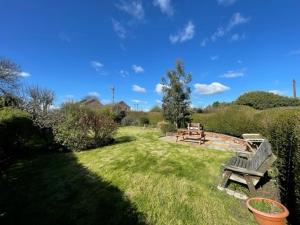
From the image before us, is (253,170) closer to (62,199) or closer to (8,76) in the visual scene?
(62,199)

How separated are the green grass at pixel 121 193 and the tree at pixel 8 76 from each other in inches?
595

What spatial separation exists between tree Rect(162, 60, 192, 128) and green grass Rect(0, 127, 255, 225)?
901 cm

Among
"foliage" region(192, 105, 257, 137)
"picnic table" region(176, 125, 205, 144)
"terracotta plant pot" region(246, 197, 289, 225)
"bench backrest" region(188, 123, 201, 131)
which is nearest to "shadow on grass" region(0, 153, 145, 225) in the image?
"terracotta plant pot" region(246, 197, 289, 225)

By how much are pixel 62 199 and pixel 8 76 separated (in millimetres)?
19719

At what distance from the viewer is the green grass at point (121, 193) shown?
357 cm

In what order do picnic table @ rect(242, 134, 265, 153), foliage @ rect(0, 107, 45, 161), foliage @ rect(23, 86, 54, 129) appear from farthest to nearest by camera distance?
A: foliage @ rect(23, 86, 54, 129), foliage @ rect(0, 107, 45, 161), picnic table @ rect(242, 134, 265, 153)

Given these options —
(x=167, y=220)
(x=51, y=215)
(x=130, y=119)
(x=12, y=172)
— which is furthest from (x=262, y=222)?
(x=130, y=119)

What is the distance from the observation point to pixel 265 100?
2341cm

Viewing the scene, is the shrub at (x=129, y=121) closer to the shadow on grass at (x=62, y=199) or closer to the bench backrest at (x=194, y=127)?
the bench backrest at (x=194, y=127)

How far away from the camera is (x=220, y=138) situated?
12258 millimetres

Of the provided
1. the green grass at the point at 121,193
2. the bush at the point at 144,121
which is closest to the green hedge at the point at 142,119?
the bush at the point at 144,121

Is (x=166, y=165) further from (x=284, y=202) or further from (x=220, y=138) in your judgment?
(x=220, y=138)

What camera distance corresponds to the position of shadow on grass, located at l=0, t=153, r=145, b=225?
360 centimetres

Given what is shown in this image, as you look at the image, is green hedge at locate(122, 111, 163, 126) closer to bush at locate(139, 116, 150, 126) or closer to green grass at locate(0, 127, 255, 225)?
bush at locate(139, 116, 150, 126)
